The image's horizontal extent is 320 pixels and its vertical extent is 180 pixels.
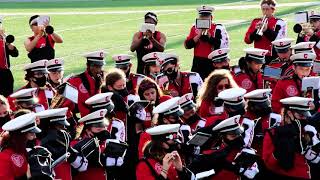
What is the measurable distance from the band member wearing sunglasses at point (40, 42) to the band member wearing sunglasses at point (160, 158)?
7.26 metres

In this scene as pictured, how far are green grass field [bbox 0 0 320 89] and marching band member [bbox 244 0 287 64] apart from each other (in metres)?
4.58

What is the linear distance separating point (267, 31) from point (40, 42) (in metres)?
3.65

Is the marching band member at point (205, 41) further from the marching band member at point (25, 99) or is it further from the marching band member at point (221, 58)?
the marching band member at point (25, 99)

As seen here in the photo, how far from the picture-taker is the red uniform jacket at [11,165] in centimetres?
669

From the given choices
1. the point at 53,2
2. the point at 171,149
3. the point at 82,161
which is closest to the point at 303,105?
the point at 171,149

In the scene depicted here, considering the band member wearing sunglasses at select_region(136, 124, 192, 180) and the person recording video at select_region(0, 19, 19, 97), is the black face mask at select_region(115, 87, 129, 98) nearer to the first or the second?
the band member wearing sunglasses at select_region(136, 124, 192, 180)

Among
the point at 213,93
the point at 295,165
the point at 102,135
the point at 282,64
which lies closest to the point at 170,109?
the point at 102,135

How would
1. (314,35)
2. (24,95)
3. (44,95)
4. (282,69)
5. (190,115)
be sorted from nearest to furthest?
(190,115) < (24,95) < (44,95) < (282,69) < (314,35)

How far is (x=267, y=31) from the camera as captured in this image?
13203mm

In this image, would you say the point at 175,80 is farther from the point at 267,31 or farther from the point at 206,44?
the point at 267,31

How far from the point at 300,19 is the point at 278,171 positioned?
588 cm

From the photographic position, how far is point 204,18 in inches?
502

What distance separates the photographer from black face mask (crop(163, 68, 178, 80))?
410 inches

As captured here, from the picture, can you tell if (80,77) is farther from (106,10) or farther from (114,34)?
(106,10)
